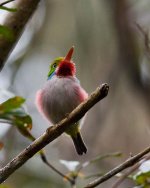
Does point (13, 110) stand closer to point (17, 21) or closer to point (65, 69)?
point (17, 21)

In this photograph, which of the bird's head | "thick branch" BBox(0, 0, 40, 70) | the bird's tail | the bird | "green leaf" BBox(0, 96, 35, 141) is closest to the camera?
"green leaf" BBox(0, 96, 35, 141)

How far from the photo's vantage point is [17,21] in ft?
7.63

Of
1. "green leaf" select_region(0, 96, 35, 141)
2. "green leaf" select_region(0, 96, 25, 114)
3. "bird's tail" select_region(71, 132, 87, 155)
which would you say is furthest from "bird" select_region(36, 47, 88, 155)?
"green leaf" select_region(0, 96, 25, 114)

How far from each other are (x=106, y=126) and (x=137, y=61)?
110cm

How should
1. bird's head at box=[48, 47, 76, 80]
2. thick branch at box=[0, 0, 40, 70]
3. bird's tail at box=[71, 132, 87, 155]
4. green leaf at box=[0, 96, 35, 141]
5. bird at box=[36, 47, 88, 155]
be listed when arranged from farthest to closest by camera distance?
1. bird's head at box=[48, 47, 76, 80]
2. bird's tail at box=[71, 132, 87, 155]
3. bird at box=[36, 47, 88, 155]
4. thick branch at box=[0, 0, 40, 70]
5. green leaf at box=[0, 96, 35, 141]

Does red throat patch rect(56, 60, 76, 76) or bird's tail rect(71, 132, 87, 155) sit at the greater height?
red throat patch rect(56, 60, 76, 76)

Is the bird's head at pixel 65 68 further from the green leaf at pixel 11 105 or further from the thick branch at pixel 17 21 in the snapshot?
the green leaf at pixel 11 105

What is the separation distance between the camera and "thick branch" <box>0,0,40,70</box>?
2182 millimetres

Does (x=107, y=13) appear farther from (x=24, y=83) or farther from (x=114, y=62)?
(x=24, y=83)

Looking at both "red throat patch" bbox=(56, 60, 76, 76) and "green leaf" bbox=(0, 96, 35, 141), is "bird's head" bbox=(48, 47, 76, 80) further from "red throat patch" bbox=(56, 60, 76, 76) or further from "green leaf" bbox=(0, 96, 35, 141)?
"green leaf" bbox=(0, 96, 35, 141)

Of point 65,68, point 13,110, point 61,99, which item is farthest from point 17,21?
point 65,68

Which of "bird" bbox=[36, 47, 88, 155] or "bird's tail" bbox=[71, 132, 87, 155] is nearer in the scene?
"bird" bbox=[36, 47, 88, 155]

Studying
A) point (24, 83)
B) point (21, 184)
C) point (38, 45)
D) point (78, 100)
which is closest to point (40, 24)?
point (38, 45)

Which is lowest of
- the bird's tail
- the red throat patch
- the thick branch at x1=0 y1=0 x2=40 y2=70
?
the bird's tail
